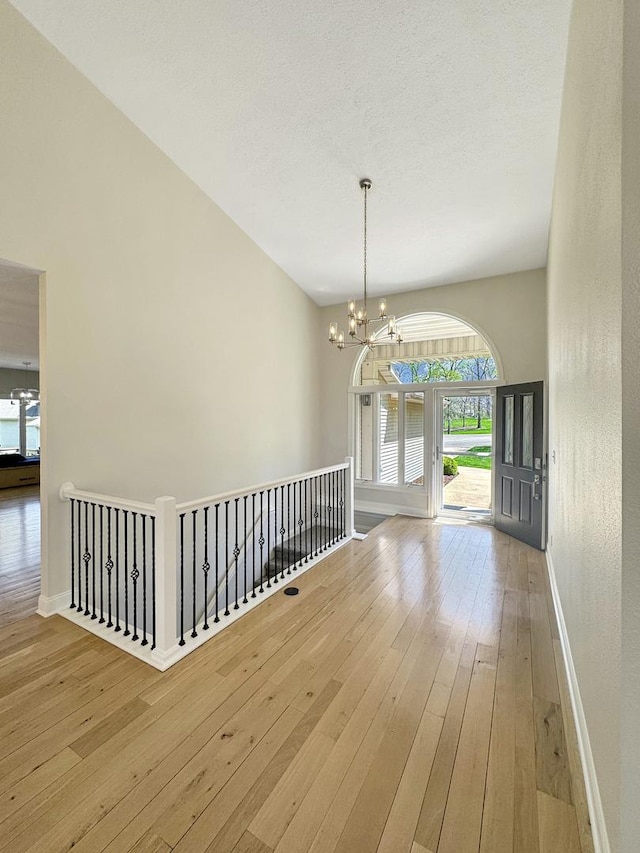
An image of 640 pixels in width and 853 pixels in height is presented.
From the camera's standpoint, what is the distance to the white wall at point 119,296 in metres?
2.75

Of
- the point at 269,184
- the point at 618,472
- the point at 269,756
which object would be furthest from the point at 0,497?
the point at 618,472

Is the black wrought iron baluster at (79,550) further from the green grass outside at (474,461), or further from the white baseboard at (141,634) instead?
the green grass outside at (474,461)

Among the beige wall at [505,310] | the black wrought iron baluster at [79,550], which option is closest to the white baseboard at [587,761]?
the black wrought iron baluster at [79,550]

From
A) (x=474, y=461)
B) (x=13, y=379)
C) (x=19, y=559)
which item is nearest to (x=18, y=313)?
(x=19, y=559)

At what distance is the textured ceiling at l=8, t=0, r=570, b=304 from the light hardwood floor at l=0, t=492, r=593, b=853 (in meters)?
3.96

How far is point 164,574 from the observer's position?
2.32 metres

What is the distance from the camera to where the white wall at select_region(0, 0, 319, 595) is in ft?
9.02

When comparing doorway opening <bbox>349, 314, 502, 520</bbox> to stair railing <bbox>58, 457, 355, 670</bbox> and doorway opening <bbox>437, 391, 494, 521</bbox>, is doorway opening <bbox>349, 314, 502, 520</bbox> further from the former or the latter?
stair railing <bbox>58, 457, 355, 670</bbox>

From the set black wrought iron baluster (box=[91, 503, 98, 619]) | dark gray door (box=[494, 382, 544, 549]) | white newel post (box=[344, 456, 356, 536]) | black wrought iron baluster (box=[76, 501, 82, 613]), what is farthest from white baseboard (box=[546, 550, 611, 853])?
black wrought iron baluster (box=[76, 501, 82, 613])

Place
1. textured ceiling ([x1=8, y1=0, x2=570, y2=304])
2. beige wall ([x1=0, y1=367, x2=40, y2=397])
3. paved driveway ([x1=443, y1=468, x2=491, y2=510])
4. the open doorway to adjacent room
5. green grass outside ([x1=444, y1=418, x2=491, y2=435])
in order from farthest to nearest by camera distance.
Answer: beige wall ([x1=0, y1=367, x2=40, y2=397])
paved driveway ([x1=443, y1=468, x2=491, y2=510])
green grass outside ([x1=444, y1=418, x2=491, y2=435])
the open doorway to adjacent room
textured ceiling ([x1=8, y1=0, x2=570, y2=304])

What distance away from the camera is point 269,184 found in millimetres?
3906

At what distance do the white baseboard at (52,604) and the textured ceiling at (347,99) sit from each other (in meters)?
4.30

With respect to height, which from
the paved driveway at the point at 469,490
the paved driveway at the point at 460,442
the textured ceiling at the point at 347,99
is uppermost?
the textured ceiling at the point at 347,99

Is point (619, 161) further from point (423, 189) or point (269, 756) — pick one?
point (423, 189)
